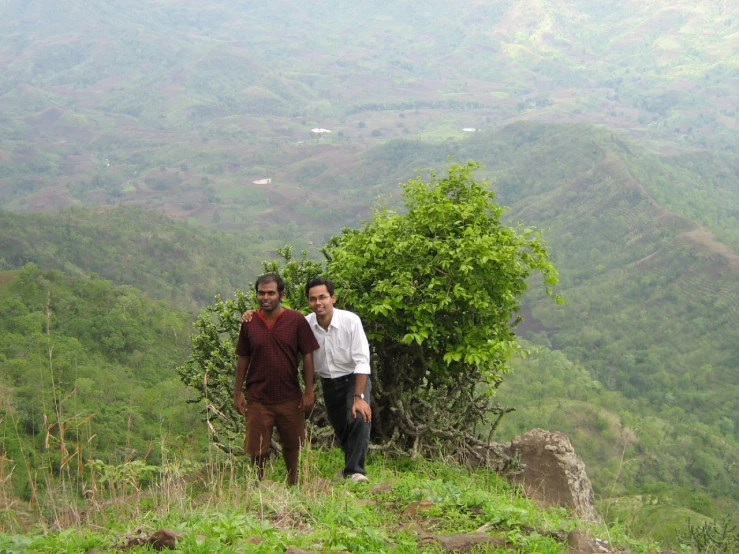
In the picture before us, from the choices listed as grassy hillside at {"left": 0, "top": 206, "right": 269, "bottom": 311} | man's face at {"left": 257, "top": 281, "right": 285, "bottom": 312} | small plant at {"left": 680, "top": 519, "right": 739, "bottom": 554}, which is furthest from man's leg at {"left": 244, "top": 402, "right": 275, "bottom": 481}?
grassy hillside at {"left": 0, "top": 206, "right": 269, "bottom": 311}

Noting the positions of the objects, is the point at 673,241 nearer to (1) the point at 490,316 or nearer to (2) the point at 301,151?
(1) the point at 490,316

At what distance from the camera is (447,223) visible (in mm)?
7062

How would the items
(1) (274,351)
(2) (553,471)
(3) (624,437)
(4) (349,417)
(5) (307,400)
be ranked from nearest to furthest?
1. (1) (274,351)
2. (5) (307,400)
3. (4) (349,417)
4. (2) (553,471)
5. (3) (624,437)

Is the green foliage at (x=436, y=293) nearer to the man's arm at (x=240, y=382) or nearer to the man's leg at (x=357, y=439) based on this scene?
the man's leg at (x=357, y=439)

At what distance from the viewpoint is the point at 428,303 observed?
21.9 feet

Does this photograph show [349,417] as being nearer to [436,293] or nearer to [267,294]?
[267,294]

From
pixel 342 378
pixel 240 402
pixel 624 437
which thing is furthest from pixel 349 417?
pixel 624 437

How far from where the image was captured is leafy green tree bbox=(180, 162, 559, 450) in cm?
675

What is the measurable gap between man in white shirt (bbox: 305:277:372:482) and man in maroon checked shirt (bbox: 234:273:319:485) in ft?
0.68

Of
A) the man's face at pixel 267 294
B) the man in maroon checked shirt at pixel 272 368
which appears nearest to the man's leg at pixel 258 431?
the man in maroon checked shirt at pixel 272 368

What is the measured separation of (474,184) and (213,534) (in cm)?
467

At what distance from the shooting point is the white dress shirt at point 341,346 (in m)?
5.46

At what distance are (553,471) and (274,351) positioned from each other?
15.9 ft

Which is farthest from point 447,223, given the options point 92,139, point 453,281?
point 92,139
